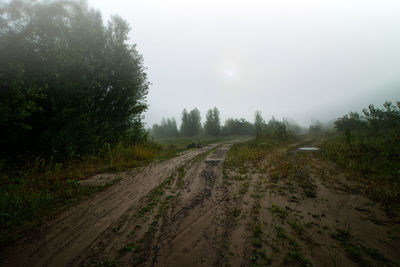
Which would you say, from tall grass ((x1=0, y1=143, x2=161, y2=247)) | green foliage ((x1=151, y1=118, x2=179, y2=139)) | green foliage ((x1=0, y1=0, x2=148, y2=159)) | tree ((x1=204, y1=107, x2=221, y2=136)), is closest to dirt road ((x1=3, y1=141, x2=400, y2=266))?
tall grass ((x1=0, y1=143, x2=161, y2=247))

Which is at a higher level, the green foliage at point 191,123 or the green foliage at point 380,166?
the green foliage at point 191,123

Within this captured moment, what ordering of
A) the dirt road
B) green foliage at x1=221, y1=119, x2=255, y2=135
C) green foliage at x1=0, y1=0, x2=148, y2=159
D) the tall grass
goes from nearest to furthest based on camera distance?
the dirt road → the tall grass → green foliage at x1=0, y1=0, x2=148, y2=159 → green foliage at x1=221, y1=119, x2=255, y2=135

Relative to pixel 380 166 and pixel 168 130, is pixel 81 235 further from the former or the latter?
pixel 168 130

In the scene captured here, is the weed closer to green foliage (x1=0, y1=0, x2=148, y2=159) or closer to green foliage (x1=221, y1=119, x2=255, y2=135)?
green foliage (x1=0, y1=0, x2=148, y2=159)

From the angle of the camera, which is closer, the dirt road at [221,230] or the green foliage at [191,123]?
the dirt road at [221,230]

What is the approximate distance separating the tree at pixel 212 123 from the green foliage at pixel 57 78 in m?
41.6

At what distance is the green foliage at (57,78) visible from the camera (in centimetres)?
401

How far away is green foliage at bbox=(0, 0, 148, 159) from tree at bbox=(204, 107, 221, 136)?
41563 millimetres

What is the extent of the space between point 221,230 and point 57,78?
7.35m

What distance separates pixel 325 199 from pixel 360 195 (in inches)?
32.3

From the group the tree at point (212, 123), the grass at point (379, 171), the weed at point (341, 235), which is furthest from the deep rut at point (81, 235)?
the tree at point (212, 123)

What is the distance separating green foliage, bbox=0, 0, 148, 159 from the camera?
401cm

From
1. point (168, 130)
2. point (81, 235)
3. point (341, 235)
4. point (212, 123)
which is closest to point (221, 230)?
point (341, 235)

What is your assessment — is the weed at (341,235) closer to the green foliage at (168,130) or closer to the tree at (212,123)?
the tree at (212,123)
